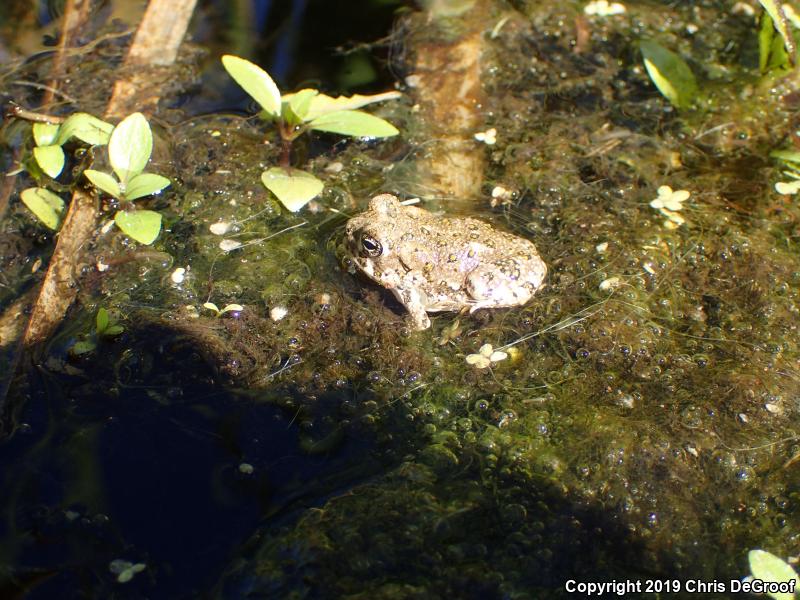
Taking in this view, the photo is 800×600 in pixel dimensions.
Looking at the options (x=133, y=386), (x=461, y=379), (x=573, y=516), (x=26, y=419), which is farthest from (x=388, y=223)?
(x=26, y=419)

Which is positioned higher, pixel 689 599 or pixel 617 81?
pixel 617 81

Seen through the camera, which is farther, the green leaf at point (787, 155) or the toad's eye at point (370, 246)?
the green leaf at point (787, 155)

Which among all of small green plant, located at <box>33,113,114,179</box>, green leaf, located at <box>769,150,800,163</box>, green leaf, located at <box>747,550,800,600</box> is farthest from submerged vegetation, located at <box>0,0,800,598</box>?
small green plant, located at <box>33,113,114,179</box>

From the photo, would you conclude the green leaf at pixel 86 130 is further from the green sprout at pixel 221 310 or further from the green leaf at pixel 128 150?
the green sprout at pixel 221 310

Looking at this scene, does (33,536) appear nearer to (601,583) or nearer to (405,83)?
(601,583)

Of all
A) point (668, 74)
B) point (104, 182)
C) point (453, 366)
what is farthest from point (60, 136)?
point (668, 74)

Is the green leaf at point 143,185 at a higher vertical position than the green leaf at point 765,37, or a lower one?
lower

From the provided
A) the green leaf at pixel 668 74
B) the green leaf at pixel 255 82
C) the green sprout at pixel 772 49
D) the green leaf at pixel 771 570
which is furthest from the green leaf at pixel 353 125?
the green leaf at pixel 771 570
